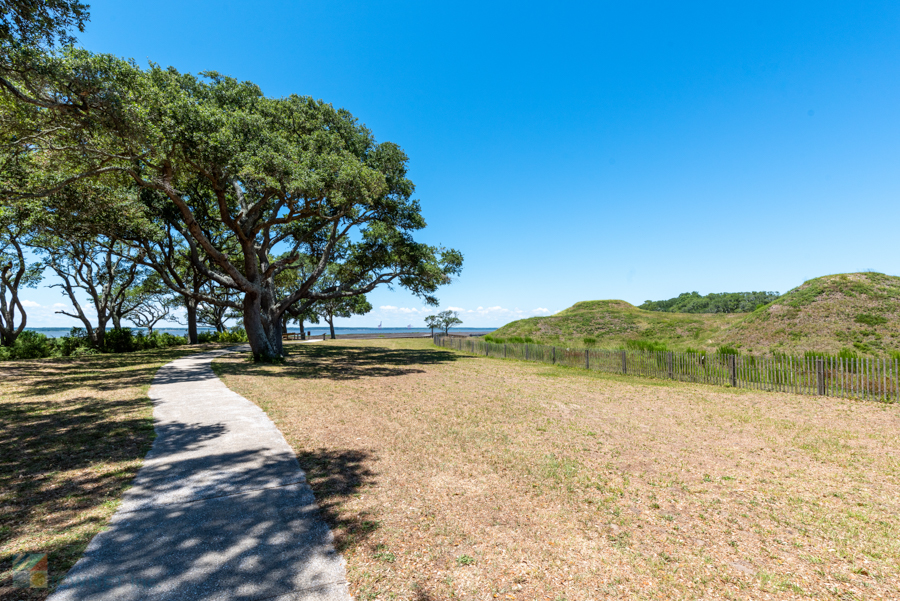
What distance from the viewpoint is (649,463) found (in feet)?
19.2

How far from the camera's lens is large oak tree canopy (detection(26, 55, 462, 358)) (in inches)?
425

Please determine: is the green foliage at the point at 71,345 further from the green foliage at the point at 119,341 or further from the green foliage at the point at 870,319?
the green foliage at the point at 870,319

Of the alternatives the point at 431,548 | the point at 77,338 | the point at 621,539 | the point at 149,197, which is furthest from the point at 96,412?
the point at 77,338

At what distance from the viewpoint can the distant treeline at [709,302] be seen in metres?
58.4

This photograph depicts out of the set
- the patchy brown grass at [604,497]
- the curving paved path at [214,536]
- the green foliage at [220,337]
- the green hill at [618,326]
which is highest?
the green hill at [618,326]

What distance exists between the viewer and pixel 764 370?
12.3 m

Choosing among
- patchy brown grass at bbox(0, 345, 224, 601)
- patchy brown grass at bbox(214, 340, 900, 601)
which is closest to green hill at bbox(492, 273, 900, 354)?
patchy brown grass at bbox(214, 340, 900, 601)

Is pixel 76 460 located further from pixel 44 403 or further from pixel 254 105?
pixel 254 105

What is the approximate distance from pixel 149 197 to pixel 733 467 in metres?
23.9

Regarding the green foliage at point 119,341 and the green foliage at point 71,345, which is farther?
the green foliage at point 119,341

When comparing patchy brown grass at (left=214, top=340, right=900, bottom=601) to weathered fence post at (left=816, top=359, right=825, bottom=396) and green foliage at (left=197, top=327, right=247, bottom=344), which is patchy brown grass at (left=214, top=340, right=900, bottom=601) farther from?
green foliage at (left=197, top=327, right=247, bottom=344)

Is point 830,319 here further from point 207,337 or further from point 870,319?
point 207,337

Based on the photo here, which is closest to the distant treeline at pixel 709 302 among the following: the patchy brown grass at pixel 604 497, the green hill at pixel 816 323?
the green hill at pixel 816 323

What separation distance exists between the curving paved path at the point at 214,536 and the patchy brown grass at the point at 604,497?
0.32m
